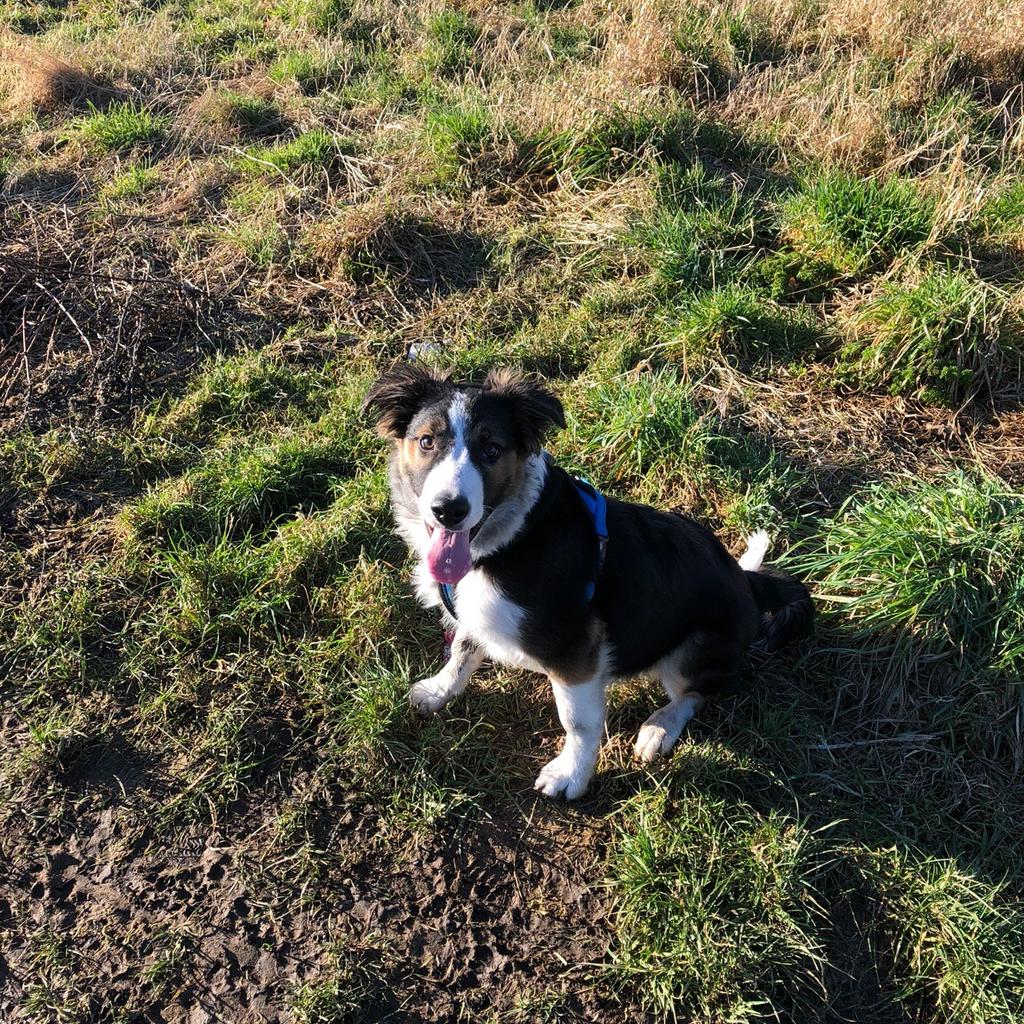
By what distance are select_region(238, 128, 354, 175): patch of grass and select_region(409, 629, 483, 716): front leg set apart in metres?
4.63

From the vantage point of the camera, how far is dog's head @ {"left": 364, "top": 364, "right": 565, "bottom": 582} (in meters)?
2.74

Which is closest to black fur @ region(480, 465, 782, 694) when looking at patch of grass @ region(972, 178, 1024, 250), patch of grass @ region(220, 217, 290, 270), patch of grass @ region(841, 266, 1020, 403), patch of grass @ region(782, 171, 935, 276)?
patch of grass @ region(841, 266, 1020, 403)

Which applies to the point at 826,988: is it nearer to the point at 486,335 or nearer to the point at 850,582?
the point at 850,582

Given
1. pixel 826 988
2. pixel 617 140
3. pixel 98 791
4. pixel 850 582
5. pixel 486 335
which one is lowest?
pixel 826 988

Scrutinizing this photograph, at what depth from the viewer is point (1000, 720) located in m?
3.31

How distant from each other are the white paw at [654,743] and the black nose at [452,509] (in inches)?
53.7

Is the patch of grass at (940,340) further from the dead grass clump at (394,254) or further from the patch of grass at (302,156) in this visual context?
the patch of grass at (302,156)

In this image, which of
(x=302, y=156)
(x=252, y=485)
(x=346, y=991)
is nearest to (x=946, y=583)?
(x=346, y=991)

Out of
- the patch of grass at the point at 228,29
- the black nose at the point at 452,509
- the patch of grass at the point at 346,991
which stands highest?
the patch of grass at the point at 228,29

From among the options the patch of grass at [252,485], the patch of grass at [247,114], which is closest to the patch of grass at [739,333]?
the patch of grass at [252,485]

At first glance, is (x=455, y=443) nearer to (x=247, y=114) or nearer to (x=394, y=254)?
(x=394, y=254)

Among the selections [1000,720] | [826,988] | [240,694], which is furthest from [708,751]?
[240,694]

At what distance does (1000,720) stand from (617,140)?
15.4 feet

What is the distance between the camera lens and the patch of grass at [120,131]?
682 cm
